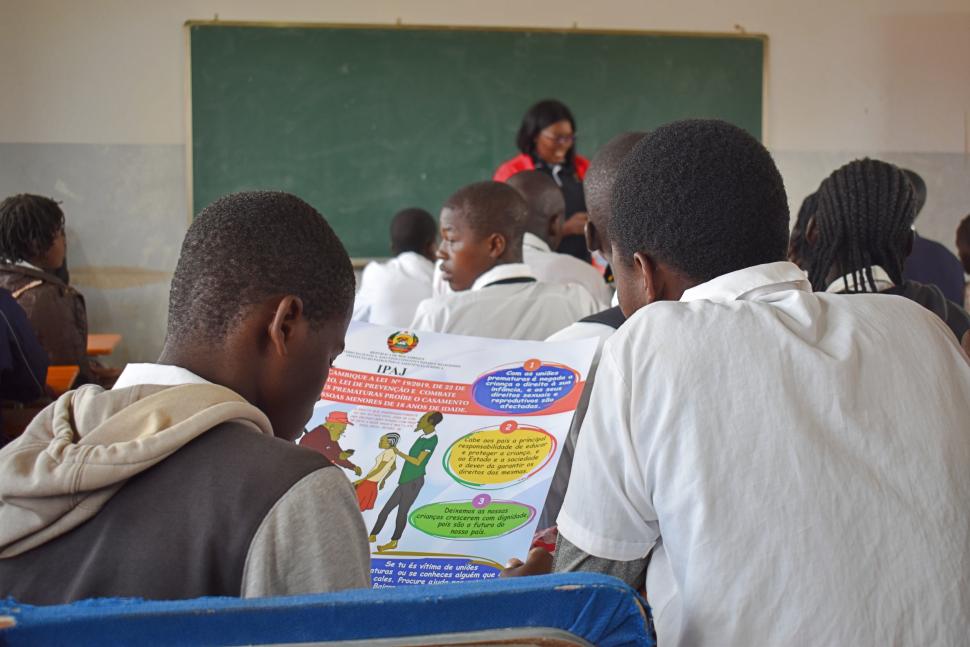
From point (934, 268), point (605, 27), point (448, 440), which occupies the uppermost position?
point (605, 27)

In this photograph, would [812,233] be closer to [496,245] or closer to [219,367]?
[496,245]

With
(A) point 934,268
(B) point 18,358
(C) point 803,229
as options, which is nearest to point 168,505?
(C) point 803,229

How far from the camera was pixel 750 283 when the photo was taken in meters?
1.18

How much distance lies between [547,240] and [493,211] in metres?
0.97

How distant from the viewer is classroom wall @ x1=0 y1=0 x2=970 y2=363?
5.93m

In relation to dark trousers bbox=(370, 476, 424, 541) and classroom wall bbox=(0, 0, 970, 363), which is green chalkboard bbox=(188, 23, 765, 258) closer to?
classroom wall bbox=(0, 0, 970, 363)

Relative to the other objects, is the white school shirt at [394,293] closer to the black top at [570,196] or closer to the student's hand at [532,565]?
the black top at [570,196]

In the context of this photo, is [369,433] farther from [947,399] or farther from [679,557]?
[947,399]

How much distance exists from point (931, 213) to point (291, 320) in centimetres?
652

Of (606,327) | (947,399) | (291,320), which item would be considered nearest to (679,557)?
(947,399)

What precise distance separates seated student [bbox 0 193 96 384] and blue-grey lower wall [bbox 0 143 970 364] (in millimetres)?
1958

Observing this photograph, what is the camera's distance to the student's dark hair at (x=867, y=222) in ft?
6.90

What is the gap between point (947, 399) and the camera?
1.06 metres

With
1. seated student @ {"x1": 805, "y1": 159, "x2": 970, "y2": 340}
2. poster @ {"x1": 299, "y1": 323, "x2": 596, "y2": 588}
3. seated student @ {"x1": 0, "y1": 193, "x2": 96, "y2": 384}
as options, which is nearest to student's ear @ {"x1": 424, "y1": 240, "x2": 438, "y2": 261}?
seated student @ {"x1": 0, "y1": 193, "x2": 96, "y2": 384}
